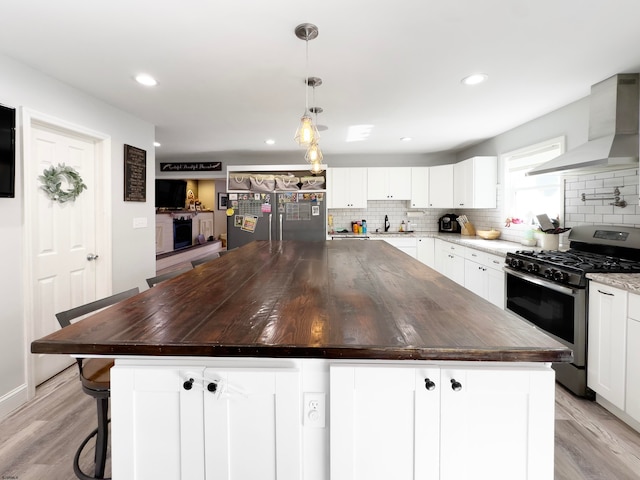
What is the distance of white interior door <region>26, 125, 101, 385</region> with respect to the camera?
8.25 ft

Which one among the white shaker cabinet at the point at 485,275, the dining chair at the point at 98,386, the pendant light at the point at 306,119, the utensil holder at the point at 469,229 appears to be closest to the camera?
the dining chair at the point at 98,386

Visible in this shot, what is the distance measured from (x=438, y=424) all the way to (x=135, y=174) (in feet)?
12.1

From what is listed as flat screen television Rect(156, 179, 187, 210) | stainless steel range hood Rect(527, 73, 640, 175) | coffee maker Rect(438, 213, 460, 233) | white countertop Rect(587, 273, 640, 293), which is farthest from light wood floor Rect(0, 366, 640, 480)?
flat screen television Rect(156, 179, 187, 210)

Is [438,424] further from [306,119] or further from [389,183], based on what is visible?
[389,183]

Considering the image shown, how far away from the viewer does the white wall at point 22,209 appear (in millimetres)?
2213

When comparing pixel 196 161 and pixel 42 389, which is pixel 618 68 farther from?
pixel 196 161

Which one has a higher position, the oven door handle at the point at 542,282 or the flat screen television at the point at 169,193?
the flat screen television at the point at 169,193

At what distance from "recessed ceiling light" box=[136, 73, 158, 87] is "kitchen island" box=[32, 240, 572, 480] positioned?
220 centimetres

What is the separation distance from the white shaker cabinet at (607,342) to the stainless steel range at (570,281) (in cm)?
5

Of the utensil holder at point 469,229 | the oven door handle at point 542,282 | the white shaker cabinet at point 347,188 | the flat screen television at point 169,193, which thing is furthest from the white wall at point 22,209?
the utensil holder at point 469,229

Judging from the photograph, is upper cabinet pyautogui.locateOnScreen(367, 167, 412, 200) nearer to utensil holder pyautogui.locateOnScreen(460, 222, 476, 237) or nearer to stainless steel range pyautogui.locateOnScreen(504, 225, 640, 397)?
utensil holder pyautogui.locateOnScreen(460, 222, 476, 237)

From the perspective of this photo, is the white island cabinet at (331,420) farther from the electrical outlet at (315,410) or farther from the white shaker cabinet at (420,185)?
the white shaker cabinet at (420,185)

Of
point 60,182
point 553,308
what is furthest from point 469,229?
point 60,182

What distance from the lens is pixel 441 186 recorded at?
5.51 meters
